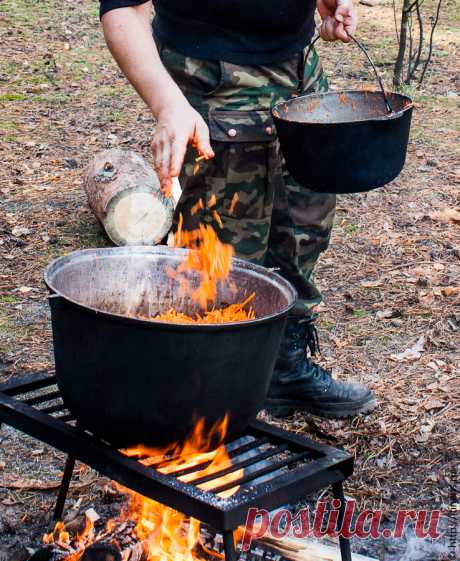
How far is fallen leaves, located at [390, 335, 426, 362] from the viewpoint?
421cm

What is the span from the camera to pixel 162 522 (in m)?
2.71

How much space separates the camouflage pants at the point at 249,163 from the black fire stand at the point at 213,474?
969 millimetres

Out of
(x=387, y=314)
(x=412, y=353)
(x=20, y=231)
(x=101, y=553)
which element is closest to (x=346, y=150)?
(x=101, y=553)

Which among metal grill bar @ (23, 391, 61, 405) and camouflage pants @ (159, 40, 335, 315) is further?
camouflage pants @ (159, 40, 335, 315)

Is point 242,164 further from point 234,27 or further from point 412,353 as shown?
point 412,353

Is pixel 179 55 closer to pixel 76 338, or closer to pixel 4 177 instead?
pixel 76 338

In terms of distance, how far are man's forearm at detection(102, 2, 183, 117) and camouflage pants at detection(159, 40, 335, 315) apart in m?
0.46

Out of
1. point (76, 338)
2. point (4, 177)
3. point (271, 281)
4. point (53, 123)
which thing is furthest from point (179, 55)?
point (53, 123)

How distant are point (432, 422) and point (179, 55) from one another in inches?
74.0

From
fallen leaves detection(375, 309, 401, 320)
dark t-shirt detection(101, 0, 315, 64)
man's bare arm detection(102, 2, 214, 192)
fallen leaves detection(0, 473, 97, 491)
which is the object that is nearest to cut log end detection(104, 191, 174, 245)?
fallen leaves detection(375, 309, 401, 320)

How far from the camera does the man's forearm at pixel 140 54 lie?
249 cm

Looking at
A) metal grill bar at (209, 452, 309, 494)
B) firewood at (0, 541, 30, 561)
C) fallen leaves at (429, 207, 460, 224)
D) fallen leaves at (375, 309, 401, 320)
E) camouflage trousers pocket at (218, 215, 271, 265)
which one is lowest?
fallen leaves at (375, 309, 401, 320)

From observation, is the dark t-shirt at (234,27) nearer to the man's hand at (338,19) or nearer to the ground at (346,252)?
the man's hand at (338,19)

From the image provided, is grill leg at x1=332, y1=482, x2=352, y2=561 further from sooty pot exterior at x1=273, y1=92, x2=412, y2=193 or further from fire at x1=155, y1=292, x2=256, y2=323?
sooty pot exterior at x1=273, y1=92, x2=412, y2=193
